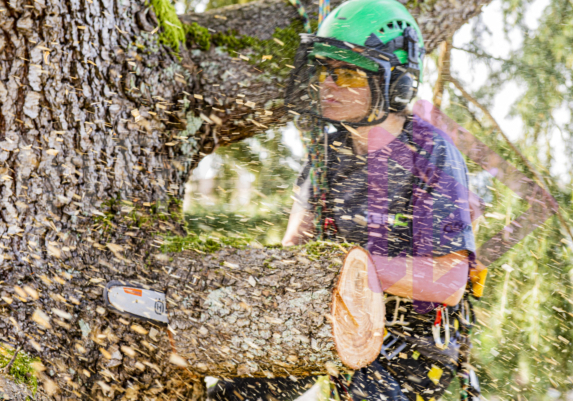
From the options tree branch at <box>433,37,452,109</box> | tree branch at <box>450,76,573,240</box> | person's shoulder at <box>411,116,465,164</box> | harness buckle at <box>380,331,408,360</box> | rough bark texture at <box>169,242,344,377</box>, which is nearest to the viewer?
rough bark texture at <box>169,242,344,377</box>

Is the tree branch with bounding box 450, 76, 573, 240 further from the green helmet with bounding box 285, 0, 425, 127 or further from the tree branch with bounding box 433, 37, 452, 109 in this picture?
the green helmet with bounding box 285, 0, 425, 127

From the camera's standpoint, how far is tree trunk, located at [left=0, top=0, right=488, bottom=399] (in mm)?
1242

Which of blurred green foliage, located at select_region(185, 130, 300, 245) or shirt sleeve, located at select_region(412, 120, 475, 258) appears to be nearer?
shirt sleeve, located at select_region(412, 120, 475, 258)

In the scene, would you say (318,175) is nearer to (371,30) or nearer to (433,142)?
(433,142)

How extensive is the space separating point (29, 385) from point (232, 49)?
146 centimetres

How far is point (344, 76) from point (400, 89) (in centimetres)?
27

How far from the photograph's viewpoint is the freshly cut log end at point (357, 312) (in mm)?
1174

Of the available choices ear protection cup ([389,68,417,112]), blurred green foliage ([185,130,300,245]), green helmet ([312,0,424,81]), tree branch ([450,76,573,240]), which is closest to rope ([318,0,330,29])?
green helmet ([312,0,424,81])

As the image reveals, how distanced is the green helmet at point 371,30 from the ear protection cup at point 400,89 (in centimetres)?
7

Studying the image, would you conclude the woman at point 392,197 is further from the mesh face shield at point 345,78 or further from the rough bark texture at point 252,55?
the rough bark texture at point 252,55

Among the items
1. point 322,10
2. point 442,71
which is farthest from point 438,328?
point 442,71

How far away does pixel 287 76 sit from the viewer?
68.9 inches

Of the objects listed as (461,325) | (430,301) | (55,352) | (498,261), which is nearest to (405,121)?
(430,301)

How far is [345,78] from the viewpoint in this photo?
1880 millimetres
